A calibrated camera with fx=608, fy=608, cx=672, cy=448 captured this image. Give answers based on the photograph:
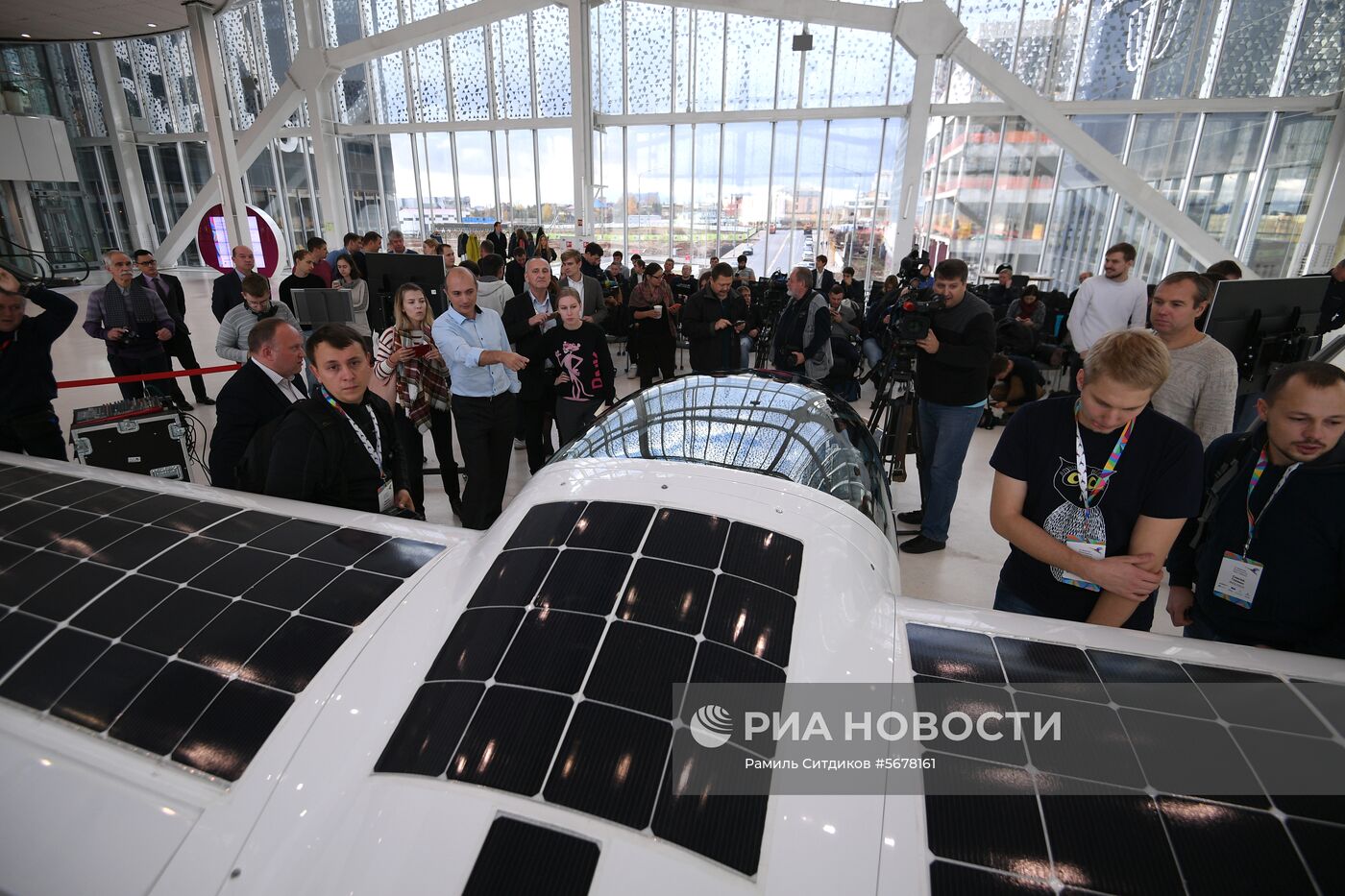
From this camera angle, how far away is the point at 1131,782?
1.16m

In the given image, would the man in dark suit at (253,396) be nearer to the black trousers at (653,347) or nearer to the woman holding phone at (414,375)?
the woman holding phone at (414,375)

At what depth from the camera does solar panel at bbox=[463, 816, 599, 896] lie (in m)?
1.01

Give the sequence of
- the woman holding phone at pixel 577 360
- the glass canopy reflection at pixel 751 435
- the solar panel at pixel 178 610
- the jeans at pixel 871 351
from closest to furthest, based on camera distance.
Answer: the solar panel at pixel 178 610, the glass canopy reflection at pixel 751 435, the woman holding phone at pixel 577 360, the jeans at pixel 871 351

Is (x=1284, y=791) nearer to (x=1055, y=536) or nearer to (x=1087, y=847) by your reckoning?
(x=1087, y=847)

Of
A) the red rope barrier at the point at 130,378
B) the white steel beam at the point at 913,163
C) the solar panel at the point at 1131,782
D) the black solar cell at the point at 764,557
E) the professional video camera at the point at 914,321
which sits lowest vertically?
the red rope barrier at the point at 130,378

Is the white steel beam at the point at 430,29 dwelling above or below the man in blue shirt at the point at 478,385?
above

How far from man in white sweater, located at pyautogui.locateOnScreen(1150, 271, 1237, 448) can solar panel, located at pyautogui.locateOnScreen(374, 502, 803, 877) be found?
9.37 feet

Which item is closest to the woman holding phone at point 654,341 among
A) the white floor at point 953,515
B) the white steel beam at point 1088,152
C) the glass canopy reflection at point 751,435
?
the white floor at point 953,515

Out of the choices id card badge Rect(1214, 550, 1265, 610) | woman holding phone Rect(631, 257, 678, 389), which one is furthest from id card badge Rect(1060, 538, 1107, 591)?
woman holding phone Rect(631, 257, 678, 389)

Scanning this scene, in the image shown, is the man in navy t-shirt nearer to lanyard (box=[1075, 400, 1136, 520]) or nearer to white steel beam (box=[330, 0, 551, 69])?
lanyard (box=[1075, 400, 1136, 520])

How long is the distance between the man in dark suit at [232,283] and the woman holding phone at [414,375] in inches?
120

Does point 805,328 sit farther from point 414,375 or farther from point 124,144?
point 124,144

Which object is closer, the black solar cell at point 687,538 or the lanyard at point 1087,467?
the black solar cell at point 687,538

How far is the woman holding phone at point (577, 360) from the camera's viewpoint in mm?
4438
